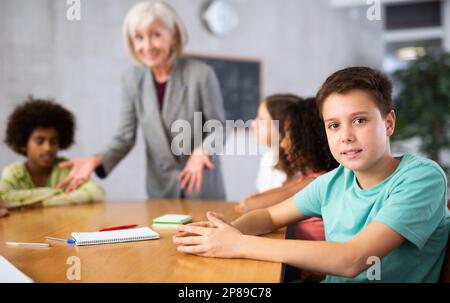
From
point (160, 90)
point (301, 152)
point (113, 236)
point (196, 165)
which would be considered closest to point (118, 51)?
point (160, 90)

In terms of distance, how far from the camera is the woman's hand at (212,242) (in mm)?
974

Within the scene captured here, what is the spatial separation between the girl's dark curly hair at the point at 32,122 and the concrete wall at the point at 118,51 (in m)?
0.91

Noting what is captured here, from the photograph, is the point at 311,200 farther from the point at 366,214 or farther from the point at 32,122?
the point at 32,122

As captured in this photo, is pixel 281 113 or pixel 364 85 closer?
pixel 364 85

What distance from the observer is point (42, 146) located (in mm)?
2064

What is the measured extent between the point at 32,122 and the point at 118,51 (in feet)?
4.61

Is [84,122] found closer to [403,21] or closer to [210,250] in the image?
[210,250]

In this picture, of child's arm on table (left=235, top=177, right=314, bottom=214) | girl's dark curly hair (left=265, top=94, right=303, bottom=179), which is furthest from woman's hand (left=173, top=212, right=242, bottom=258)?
girl's dark curly hair (left=265, top=94, right=303, bottom=179)

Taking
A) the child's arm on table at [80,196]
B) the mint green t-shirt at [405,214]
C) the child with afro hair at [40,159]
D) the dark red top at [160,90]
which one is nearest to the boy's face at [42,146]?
the child with afro hair at [40,159]

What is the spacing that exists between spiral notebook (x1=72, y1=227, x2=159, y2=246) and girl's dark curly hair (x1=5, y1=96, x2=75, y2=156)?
111 cm

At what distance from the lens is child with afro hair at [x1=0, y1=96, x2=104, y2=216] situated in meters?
1.90

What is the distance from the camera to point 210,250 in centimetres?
98
